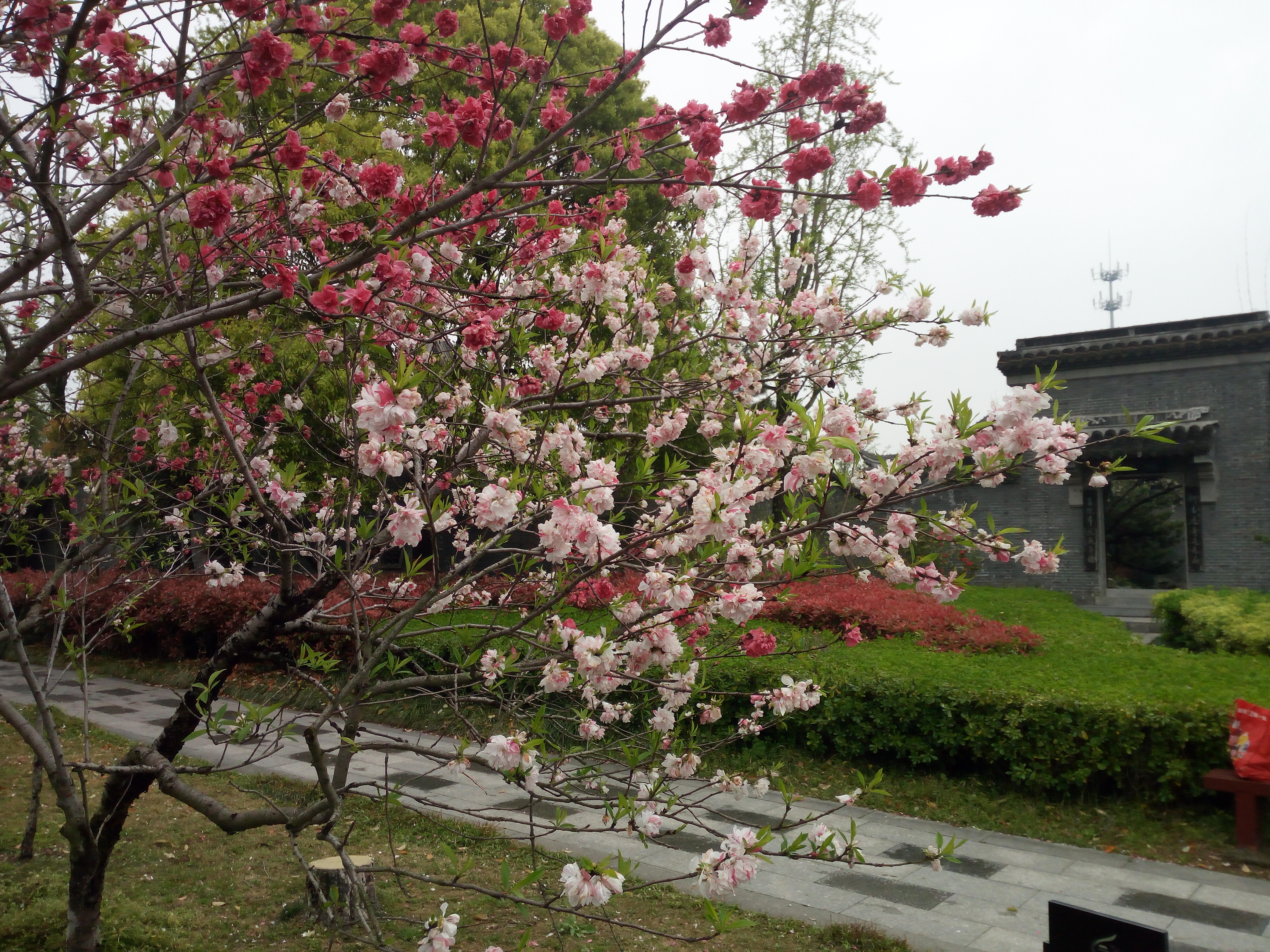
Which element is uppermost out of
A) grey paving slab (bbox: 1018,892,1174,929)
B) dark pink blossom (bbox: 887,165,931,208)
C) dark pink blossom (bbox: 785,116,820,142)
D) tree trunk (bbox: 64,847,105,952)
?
dark pink blossom (bbox: 785,116,820,142)

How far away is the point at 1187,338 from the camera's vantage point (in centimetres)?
1588

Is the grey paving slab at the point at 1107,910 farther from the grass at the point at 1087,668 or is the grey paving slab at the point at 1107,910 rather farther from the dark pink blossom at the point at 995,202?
the dark pink blossom at the point at 995,202

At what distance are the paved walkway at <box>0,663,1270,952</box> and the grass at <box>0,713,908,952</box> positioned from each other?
1.07 ft

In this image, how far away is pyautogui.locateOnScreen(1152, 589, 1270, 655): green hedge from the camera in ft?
28.9

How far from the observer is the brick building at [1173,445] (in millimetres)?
15422

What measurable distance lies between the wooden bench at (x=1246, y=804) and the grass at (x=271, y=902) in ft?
9.22

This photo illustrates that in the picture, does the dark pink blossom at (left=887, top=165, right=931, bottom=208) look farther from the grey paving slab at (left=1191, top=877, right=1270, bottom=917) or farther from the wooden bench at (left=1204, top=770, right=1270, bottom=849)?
the wooden bench at (left=1204, top=770, right=1270, bottom=849)

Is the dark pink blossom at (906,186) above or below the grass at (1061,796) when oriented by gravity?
above

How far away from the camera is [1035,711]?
598cm

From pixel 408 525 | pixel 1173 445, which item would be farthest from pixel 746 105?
pixel 1173 445

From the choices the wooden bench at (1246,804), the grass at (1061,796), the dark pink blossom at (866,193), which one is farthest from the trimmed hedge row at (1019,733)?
the dark pink blossom at (866,193)

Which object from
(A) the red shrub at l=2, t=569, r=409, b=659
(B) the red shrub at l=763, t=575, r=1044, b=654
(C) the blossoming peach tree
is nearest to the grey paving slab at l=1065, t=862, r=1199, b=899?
(C) the blossoming peach tree

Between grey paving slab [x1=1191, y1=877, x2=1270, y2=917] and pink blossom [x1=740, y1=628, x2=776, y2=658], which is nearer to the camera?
pink blossom [x1=740, y1=628, x2=776, y2=658]

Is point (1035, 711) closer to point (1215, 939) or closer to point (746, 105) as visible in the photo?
point (1215, 939)
